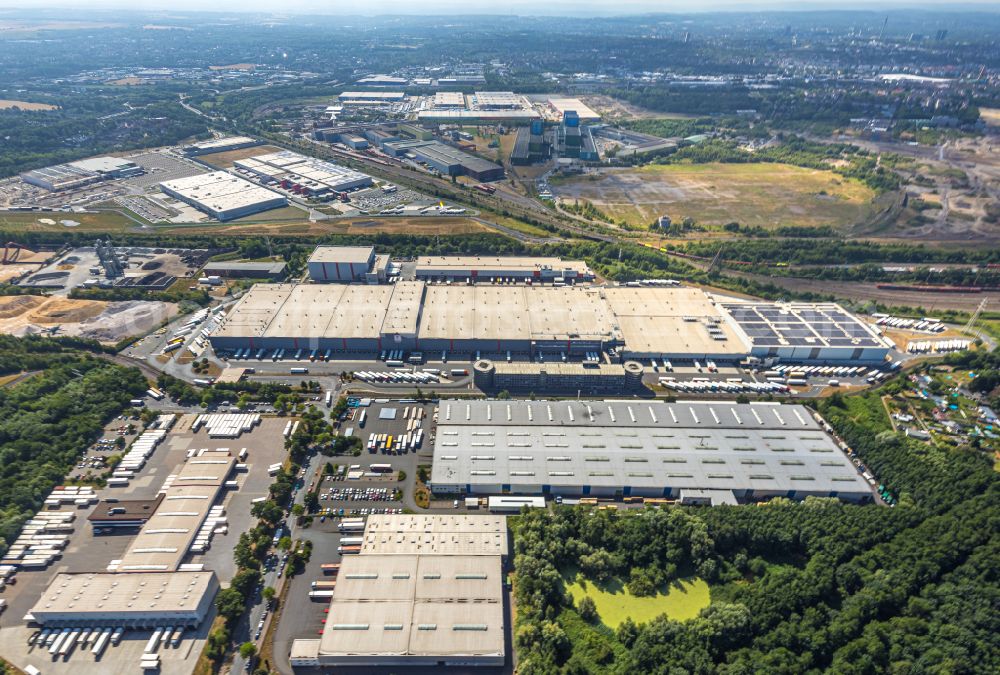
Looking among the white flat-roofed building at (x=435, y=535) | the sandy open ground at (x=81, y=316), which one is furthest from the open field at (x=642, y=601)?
the sandy open ground at (x=81, y=316)

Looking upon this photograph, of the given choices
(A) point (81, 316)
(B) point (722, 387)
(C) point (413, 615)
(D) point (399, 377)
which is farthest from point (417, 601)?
(A) point (81, 316)

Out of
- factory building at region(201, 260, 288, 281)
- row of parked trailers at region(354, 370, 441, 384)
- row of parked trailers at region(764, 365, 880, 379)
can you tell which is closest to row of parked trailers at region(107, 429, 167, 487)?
row of parked trailers at region(354, 370, 441, 384)

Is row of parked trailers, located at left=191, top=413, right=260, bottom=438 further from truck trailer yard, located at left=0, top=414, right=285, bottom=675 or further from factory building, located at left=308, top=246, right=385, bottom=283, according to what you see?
factory building, located at left=308, top=246, right=385, bottom=283

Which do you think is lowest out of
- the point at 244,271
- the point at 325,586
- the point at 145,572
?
the point at 325,586

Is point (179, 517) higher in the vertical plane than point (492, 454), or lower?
lower

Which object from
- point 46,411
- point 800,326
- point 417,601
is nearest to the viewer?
point 417,601

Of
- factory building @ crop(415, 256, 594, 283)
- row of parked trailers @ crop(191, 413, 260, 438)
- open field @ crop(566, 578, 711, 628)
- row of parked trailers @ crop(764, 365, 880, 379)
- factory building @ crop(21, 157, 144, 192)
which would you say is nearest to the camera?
open field @ crop(566, 578, 711, 628)

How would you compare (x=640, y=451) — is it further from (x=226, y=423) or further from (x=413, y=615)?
(x=226, y=423)

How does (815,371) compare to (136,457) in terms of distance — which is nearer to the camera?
(136,457)
